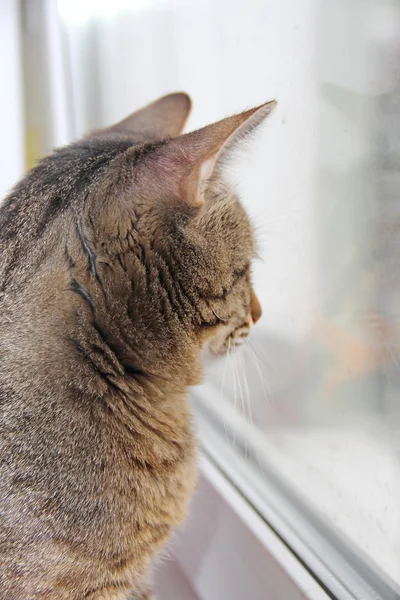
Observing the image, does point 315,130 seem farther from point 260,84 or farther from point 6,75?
point 6,75

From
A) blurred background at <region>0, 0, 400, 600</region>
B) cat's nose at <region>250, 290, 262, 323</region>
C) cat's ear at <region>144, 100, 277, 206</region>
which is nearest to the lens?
cat's ear at <region>144, 100, 277, 206</region>

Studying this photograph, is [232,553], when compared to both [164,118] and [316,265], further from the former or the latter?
[164,118]

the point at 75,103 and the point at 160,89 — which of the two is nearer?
the point at 160,89

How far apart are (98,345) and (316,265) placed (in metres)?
0.38

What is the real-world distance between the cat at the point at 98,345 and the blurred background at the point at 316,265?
120 millimetres

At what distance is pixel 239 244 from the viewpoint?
704mm

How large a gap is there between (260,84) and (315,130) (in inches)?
6.3

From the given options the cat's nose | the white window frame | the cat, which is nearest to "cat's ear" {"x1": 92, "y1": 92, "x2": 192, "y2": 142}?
the cat

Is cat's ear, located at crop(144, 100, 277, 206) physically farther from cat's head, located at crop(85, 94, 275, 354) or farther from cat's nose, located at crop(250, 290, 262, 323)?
cat's nose, located at crop(250, 290, 262, 323)

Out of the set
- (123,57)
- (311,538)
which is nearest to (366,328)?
(311,538)

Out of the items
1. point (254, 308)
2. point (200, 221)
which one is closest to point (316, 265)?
point (254, 308)

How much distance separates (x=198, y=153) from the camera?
1.79 ft

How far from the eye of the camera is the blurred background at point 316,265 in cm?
66

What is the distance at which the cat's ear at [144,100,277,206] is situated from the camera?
528 mm
